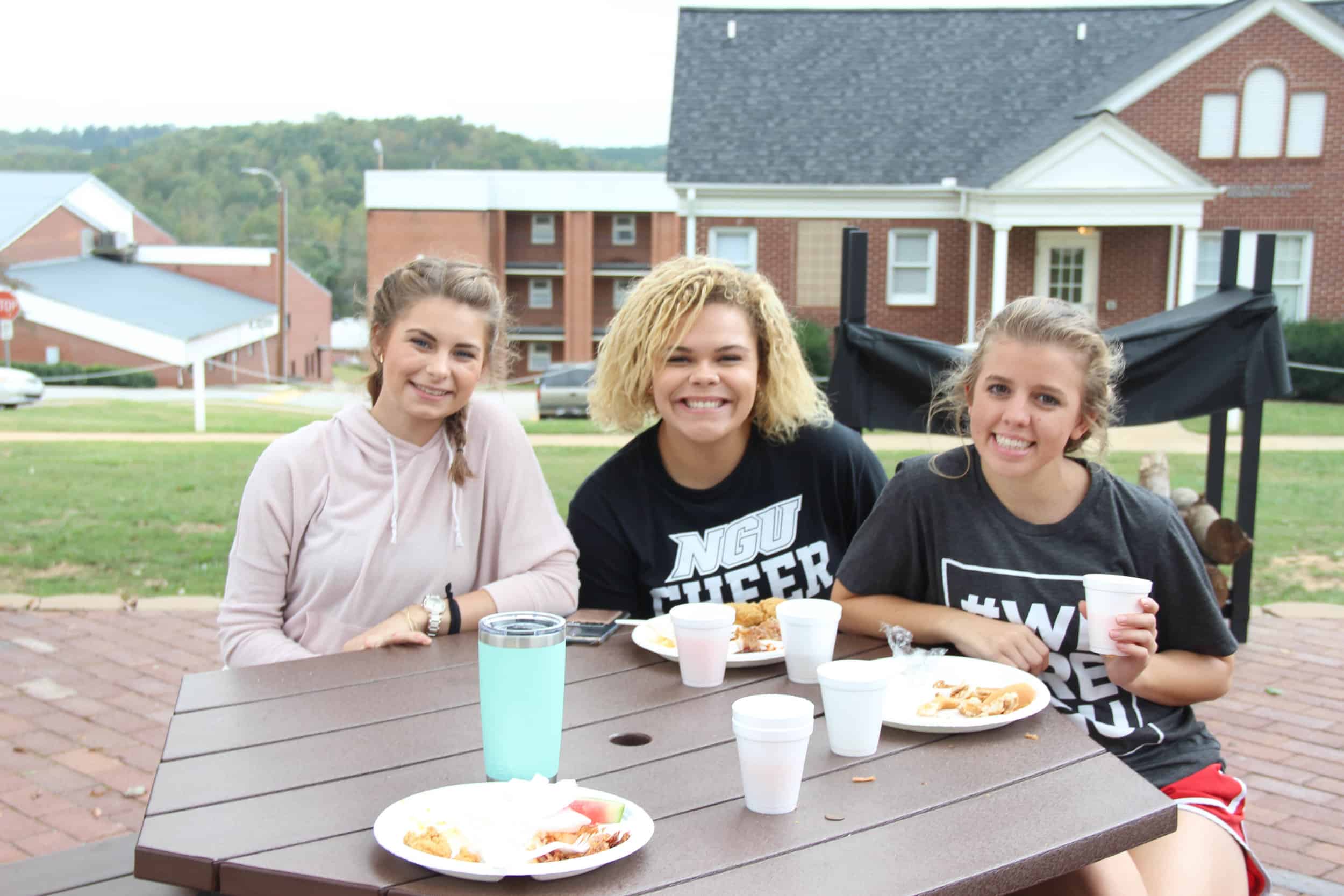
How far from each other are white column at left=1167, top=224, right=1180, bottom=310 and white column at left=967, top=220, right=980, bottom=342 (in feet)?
11.3

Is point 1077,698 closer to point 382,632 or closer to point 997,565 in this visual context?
point 997,565

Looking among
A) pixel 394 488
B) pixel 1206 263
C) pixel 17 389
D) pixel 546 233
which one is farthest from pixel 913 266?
pixel 394 488

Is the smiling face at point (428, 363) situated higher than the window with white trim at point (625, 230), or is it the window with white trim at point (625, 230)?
the window with white trim at point (625, 230)

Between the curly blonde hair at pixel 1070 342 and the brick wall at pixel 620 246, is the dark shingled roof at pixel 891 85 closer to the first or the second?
the brick wall at pixel 620 246

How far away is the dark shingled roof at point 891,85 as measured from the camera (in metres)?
23.0

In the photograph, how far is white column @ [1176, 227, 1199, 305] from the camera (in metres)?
21.8

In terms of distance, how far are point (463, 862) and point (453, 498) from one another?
1353 millimetres

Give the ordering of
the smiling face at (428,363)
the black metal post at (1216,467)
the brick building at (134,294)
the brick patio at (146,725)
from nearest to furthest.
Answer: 1. the smiling face at (428,363)
2. the brick patio at (146,725)
3. the black metal post at (1216,467)
4. the brick building at (134,294)

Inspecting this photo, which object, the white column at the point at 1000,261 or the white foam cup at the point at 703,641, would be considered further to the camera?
the white column at the point at 1000,261

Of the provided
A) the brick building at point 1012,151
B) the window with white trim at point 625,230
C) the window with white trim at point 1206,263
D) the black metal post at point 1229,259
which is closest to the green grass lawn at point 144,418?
the brick building at point 1012,151

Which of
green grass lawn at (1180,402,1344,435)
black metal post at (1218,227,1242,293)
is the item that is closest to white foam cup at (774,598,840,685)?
black metal post at (1218,227,1242,293)

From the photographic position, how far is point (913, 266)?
78.0 feet

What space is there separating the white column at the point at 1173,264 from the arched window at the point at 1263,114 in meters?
2.16

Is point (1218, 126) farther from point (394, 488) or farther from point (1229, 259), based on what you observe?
point (394, 488)
